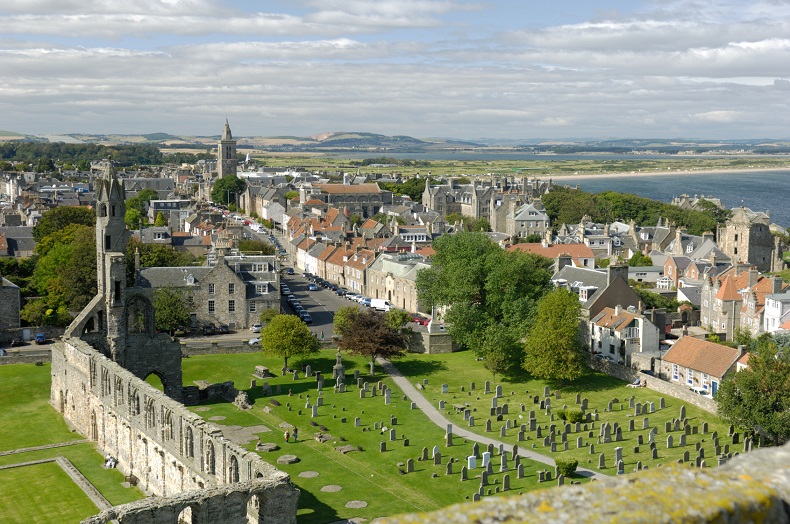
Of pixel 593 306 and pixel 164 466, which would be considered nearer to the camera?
pixel 164 466

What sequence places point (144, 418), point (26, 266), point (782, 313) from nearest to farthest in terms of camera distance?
1. point (144, 418)
2. point (782, 313)
3. point (26, 266)

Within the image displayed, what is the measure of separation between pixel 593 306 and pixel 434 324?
474 inches

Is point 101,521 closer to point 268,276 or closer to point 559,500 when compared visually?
point 559,500

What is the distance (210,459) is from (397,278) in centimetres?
4997

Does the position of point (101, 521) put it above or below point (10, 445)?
above

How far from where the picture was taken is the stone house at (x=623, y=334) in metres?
57.6

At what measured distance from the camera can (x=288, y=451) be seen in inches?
1601

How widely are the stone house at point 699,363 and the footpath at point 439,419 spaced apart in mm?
14705

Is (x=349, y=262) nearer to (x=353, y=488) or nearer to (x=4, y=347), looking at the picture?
(x=4, y=347)

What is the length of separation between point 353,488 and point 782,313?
40269 mm

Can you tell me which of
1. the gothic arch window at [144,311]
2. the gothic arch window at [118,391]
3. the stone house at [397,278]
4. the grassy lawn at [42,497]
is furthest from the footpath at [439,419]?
the stone house at [397,278]

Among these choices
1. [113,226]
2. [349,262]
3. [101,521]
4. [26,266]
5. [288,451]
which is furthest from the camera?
[349,262]

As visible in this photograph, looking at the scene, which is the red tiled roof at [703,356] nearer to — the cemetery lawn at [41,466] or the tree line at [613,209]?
the cemetery lawn at [41,466]

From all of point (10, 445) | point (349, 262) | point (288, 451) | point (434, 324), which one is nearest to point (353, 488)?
point (288, 451)
